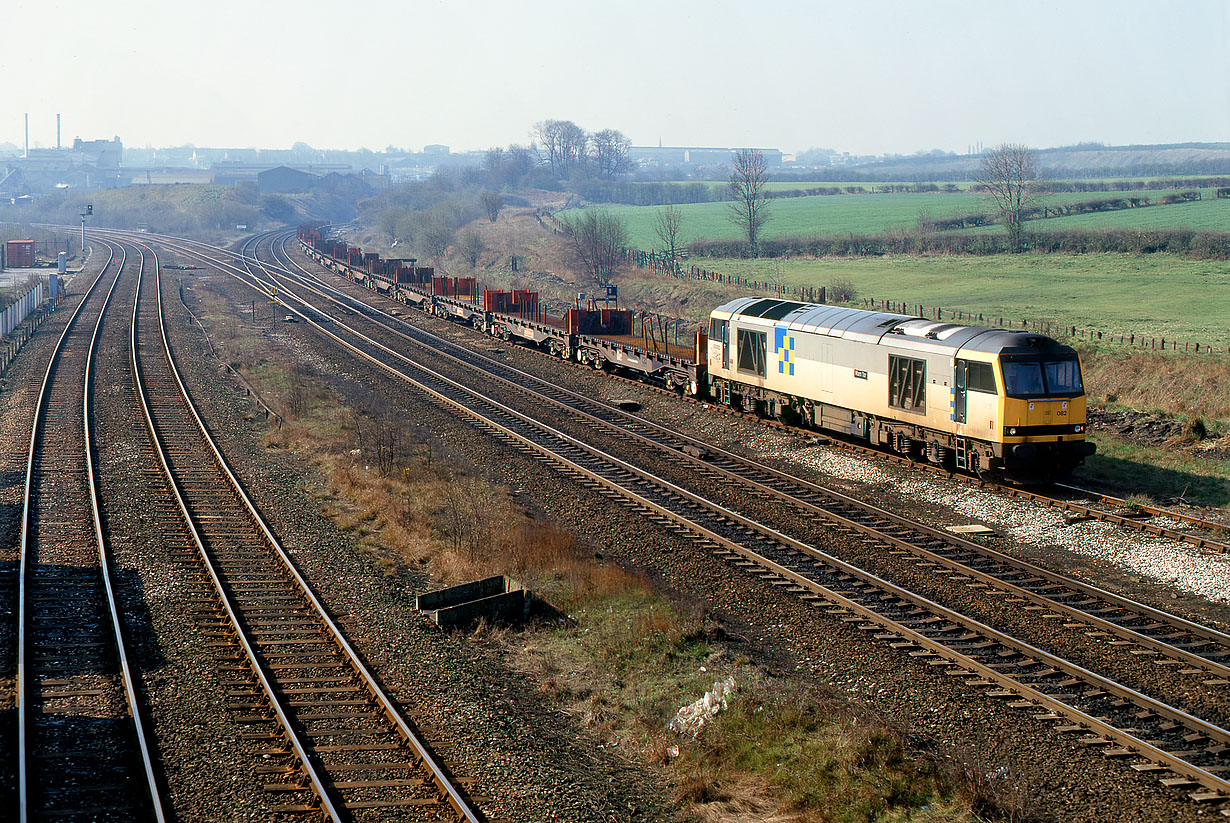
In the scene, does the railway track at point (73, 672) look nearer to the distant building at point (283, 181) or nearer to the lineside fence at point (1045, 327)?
the lineside fence at point (1045, 327)

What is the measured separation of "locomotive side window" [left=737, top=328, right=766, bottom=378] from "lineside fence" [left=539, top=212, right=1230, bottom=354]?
14853 mm

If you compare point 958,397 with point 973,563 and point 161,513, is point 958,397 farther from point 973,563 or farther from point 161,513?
point 161,513

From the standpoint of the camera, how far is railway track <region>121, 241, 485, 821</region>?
30.9 feet

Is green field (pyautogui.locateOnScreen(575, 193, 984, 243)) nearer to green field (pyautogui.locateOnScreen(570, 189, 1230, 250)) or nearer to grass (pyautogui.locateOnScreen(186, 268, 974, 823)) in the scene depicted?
green field (pyautogui.locateOnScreen(570, 189, 1230, 250))

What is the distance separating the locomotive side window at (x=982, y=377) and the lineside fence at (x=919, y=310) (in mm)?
16251

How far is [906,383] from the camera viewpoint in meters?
21.8

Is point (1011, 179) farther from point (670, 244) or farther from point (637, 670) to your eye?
point (637, 670)

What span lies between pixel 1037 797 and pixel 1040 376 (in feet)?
38.5

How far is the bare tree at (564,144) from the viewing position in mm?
177500

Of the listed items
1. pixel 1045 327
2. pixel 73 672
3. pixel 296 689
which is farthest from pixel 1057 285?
pixel 73 672

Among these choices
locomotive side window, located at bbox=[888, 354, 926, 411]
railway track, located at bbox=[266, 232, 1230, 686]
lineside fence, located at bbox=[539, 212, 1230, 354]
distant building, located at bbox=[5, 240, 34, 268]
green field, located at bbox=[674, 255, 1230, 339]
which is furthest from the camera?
distant building, located at bbox=[5, 240, 34, 268]

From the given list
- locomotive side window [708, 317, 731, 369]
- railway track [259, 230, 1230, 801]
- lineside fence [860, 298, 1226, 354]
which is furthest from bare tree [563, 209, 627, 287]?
railway track [259, 230, 1230, 801]

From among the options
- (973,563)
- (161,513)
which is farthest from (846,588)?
(161,513)

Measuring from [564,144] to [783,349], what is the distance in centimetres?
15893
